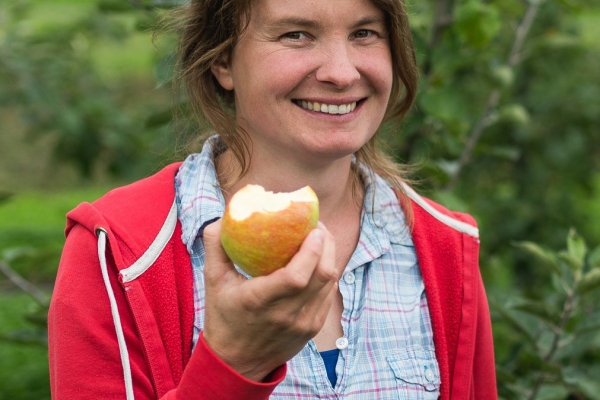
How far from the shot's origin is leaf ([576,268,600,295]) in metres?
1.76

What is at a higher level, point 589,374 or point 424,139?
point 424,139

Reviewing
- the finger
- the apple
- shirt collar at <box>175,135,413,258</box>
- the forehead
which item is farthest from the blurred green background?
the finger

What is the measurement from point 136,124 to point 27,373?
3.17ft

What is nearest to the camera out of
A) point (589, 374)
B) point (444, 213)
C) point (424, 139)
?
point (444, 213)

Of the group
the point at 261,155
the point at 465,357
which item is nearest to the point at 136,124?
the point at 261,155

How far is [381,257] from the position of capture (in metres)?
1.41

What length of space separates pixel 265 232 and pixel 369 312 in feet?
1.18

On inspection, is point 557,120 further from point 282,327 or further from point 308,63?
point 282,327

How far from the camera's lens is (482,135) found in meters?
2.76

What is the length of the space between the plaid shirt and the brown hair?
6cm

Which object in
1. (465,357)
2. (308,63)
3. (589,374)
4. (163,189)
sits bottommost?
(589,374)

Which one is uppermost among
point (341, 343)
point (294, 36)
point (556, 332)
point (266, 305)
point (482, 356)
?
point (294, 36)

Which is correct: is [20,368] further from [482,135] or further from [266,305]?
[266,305]

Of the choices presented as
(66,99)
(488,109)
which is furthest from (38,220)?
(488,109)
